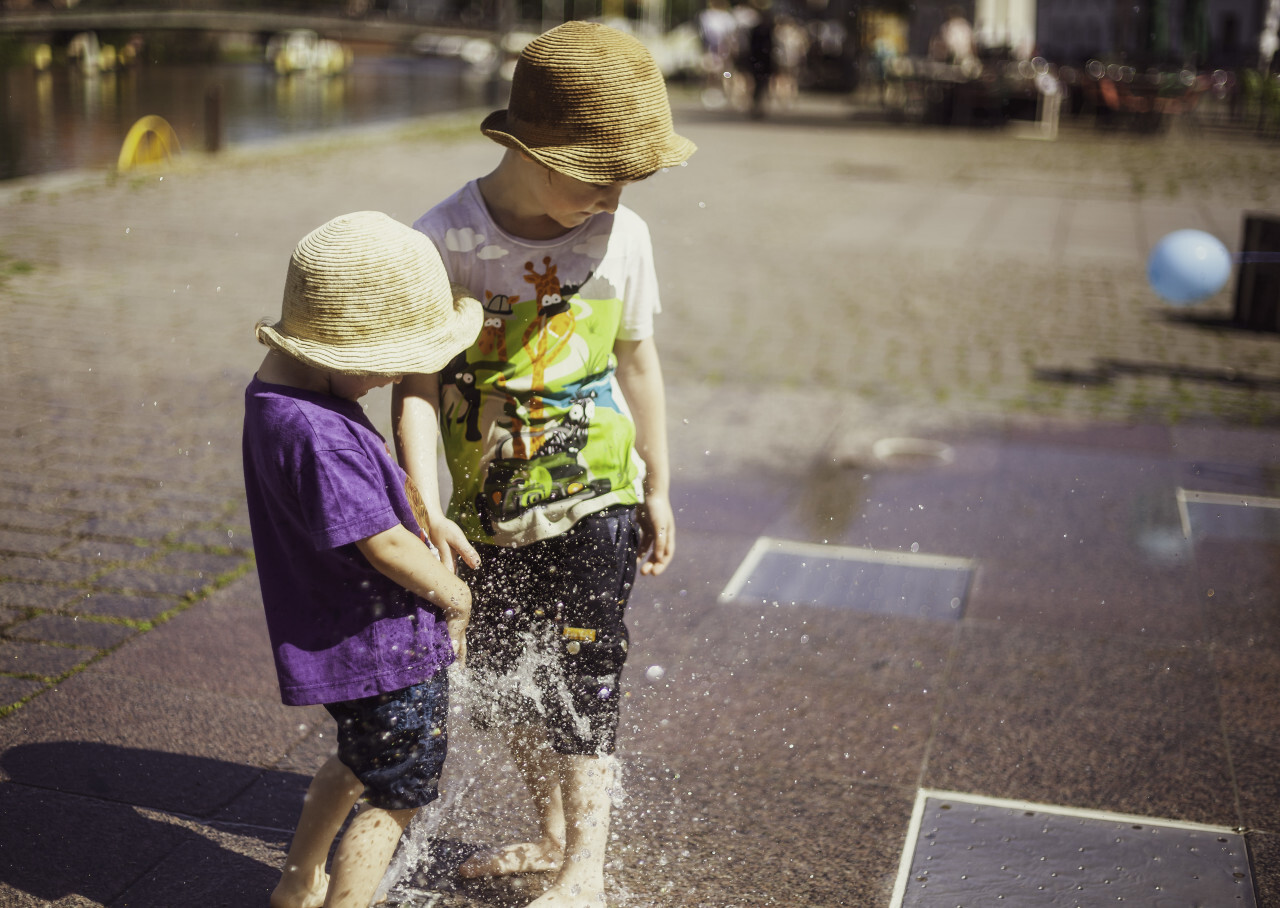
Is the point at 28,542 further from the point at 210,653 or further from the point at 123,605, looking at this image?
the point at 210,653

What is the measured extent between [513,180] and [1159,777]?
2166 millimetres

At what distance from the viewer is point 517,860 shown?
264cm

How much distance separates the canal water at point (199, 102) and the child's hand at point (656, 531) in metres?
3.01

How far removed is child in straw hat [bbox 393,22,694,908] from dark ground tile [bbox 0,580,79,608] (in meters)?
1.88

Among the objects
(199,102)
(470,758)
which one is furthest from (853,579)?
(199,102)

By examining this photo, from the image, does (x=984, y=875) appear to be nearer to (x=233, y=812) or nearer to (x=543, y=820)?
(x=543, y=820)

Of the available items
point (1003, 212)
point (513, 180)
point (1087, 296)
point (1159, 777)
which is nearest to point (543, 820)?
point (513, 180)

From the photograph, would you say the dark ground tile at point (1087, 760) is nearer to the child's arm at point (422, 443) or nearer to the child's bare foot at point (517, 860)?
the child's bare foot at point (517, 860)

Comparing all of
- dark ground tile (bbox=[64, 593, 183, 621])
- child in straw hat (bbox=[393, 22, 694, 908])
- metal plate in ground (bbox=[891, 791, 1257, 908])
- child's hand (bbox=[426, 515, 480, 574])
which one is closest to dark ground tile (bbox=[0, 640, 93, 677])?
dark ground tile (bbox=[64, 593, 183, 621])

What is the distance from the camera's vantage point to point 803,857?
9.05 feet

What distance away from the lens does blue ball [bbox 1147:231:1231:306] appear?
6.25m

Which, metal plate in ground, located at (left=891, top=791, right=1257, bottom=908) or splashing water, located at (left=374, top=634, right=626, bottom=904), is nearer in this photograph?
splashing water, located at (left=374, top=634, right=626, bottom=904)

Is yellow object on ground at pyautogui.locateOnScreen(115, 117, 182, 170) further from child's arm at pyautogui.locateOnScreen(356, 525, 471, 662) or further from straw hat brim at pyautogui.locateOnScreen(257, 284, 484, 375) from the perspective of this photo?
child's arm at pyautogui.locateOnScreen(356, 525, 471, 662)

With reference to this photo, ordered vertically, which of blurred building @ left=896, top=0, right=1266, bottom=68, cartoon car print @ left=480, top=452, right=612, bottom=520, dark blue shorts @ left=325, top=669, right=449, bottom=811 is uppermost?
blurred building @ left=896, top=0, right=1266, bottom=68
